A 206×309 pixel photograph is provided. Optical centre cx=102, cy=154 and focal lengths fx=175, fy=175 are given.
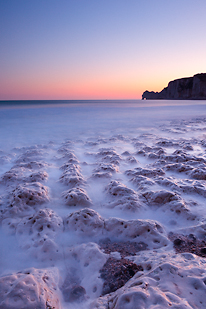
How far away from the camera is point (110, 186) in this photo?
111 inches

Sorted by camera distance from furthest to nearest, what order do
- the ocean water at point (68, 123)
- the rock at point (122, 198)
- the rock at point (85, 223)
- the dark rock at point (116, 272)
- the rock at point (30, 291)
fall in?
1. the ocean water at point (68, 123)
2. the rock at point (122, 198)
3. the rock at point (85, 223)
4. the dark rock at point (116, 272)
5. the rock at point (30, 291)

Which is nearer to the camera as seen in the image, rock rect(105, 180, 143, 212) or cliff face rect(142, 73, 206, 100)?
rock rect(105, 180, 143, 212)

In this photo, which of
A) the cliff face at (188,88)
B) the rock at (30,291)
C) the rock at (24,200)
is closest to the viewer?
the rock at (30,291)

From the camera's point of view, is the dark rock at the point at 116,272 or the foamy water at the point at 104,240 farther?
the dark rock at the point at 116,272

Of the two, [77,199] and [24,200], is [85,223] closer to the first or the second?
[77,199]

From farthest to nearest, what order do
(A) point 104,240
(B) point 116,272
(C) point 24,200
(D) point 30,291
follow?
(C) point 24,200, (A) point 104,240, (B) point 116,272, (D) point 30,291

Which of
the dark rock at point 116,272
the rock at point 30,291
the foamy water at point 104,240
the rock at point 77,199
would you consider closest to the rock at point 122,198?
the foamy water at point 104,240

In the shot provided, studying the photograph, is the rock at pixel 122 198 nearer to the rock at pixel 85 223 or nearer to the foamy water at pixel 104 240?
the foamy water at pixel 104 240

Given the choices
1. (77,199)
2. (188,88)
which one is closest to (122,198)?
(77,199)

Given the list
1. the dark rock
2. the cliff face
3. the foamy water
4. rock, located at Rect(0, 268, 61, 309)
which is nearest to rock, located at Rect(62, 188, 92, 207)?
the foamy water

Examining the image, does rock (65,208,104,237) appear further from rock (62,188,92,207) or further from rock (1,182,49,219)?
rock (1,182,49,219)

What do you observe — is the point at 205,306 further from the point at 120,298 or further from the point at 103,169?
the point at 103,169

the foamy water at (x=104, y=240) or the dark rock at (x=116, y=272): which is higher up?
the foamy water at (x=104, y=240)

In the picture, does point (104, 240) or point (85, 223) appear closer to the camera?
point (104, 240)
